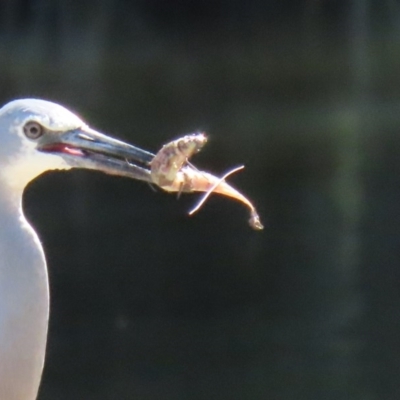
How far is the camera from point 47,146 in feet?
12.0

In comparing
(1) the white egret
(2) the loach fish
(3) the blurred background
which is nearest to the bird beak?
(1) the white egret

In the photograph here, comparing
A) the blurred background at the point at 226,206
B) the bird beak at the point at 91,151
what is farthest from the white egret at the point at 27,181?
the blurred background at the point at 226,206

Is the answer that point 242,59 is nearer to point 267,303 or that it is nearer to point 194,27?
point 194,27

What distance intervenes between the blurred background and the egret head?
4593mm

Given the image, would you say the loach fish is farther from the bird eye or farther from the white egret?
the bird eye

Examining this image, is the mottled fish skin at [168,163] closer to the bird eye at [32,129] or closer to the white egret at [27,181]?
the white egret at [27,181]

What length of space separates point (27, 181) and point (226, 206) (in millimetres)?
8928

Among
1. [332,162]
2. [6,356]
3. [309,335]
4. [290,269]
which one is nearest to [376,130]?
[332,162]

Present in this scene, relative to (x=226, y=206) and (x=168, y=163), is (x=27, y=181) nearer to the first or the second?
(x=168, y=163)

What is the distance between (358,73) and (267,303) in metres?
10.3

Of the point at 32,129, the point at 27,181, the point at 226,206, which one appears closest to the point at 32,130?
the point at 32,129

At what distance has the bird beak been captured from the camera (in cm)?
364

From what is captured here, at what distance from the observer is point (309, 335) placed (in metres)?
8.84

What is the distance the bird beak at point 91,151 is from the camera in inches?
143
